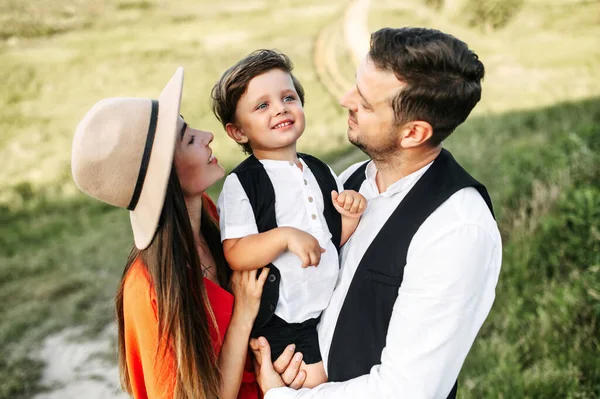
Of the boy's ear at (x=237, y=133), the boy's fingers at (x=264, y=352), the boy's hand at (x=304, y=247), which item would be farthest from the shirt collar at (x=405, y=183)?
the boy's fingers at (x=264, y=352)

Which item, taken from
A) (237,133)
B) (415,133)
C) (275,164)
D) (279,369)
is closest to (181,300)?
(279,369)

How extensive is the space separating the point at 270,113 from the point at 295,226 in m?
0.52

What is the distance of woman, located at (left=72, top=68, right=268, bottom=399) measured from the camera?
6.29ft

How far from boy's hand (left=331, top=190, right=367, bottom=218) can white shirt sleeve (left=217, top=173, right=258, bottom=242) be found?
1.23 feet

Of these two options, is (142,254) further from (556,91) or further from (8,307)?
(556,91)

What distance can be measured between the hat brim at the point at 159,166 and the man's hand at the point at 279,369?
2.30 feet

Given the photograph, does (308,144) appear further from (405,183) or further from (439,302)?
(439,302)

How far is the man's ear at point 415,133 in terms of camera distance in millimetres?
2146

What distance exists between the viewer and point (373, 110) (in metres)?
2.22

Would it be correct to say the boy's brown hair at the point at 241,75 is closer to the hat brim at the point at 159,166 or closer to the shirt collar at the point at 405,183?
the hat brim at the point at 159,166

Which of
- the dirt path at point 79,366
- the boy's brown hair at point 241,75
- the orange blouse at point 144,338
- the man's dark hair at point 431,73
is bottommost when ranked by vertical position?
the dirt path at point 79,366

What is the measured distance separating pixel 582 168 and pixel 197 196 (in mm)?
4499

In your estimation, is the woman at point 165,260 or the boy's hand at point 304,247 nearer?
the woman at point 165,260

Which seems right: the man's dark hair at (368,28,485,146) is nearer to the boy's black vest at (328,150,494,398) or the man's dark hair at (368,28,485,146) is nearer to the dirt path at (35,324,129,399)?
the boy's black vest at (328,150,494,398)
